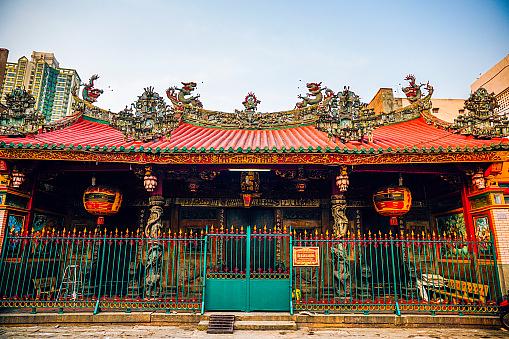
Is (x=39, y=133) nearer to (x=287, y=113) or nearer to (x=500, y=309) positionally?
(x=287, y=113)

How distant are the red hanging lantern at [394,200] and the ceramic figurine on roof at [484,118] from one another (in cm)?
272

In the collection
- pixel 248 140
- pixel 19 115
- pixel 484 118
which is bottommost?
pixel 248 140

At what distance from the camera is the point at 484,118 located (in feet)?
30.2

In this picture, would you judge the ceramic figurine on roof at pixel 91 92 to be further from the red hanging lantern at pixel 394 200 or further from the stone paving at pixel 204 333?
the red hanging lantern at pixel 394 200

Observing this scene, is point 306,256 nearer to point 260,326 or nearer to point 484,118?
point 260,326

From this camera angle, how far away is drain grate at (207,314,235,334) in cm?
658

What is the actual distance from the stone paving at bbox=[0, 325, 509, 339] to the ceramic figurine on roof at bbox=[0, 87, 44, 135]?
199 inches

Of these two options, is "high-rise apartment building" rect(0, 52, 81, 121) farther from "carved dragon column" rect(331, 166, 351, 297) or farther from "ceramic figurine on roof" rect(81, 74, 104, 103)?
"carved dragon column" rect(331, 166, 351, 297)

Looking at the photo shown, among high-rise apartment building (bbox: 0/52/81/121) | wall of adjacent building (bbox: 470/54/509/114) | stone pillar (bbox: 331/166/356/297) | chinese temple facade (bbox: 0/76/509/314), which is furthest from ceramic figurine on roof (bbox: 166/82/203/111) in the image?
high-rise apartment building (bbox: 0/52/81/121)

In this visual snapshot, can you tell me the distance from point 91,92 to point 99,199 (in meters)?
5.37

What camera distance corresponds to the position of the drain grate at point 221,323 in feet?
21.6

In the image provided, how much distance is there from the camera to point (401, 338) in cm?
634

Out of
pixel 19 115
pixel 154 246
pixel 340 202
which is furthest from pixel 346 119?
pixel 19 115

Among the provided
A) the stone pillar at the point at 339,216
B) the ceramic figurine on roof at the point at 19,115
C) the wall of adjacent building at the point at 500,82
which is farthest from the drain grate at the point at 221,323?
the wall of adjacent building at the point at 500,82
